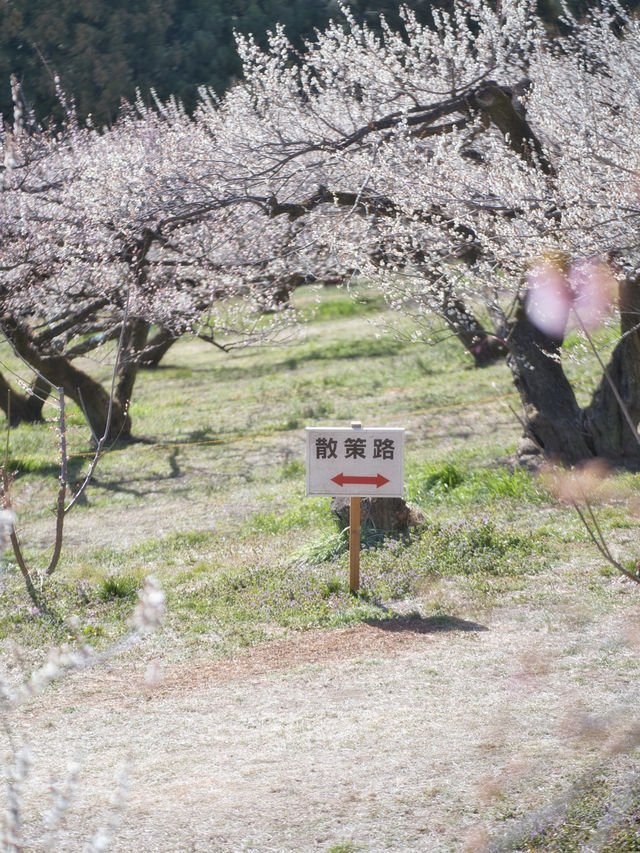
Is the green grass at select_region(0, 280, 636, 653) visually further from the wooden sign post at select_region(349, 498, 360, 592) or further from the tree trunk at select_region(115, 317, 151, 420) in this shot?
the tree trunk at select_region(115, 317, 151, 420)

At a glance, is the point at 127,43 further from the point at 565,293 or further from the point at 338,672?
the point at 338,672

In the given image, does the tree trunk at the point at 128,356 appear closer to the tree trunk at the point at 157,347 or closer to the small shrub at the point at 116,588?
the tree trunk at the point at 157,347

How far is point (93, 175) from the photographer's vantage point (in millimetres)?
12000

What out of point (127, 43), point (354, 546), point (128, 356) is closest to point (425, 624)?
point (354, 546)

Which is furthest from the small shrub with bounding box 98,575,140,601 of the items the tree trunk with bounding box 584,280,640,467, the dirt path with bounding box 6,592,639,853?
the tree trunk with bounding box 584,280,640,467

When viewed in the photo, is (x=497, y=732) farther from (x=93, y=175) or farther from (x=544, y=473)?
(x=93, y=175)

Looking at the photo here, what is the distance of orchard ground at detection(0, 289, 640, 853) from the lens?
147 inches

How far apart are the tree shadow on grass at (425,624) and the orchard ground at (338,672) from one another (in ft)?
0.06

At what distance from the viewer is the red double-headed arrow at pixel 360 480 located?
6.59m

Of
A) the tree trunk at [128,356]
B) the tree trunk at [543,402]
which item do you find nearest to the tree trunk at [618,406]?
the tree trunk at [543,402]

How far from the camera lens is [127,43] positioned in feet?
116

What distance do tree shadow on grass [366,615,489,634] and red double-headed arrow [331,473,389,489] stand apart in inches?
37.9

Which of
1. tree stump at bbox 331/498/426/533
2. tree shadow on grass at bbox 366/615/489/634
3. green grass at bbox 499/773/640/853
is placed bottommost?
tree shadow on grass at bbox 366/615/489/634

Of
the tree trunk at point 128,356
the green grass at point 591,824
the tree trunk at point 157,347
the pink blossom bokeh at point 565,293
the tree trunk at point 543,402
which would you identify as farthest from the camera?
the tree trunk at point 157,347
